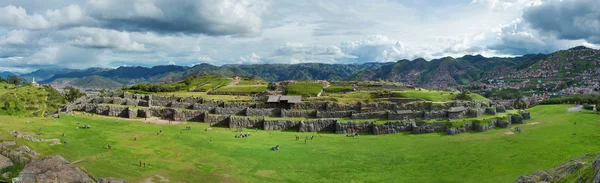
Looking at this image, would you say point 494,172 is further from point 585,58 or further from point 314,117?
point 585,58

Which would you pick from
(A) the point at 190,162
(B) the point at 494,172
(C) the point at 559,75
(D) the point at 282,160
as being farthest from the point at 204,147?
(C) the point at 559,75

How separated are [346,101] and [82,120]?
38.3 m

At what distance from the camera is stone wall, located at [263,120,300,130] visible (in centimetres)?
4363

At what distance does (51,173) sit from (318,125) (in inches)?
1204

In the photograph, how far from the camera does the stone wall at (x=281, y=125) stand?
143 ft

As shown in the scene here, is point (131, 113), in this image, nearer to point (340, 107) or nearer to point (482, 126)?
point (340, 107)

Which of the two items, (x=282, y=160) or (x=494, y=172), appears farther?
(x=282, y=160)

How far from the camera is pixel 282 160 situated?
29.0 metres

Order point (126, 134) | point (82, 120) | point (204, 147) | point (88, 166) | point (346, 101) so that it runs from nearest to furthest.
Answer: point (88, 166) < point (204, 147) < point (126, 134) < point (82, 120) < point (346, 101)

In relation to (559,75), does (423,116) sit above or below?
below

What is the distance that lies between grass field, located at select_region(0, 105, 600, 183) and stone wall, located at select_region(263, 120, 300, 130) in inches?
111

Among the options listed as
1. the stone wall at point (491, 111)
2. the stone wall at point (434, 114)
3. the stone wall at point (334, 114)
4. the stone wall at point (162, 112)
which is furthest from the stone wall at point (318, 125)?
the stone wall at point (491, 111)

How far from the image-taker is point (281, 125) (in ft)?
144

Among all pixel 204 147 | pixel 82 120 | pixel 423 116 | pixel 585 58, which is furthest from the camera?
pixel 585 58
